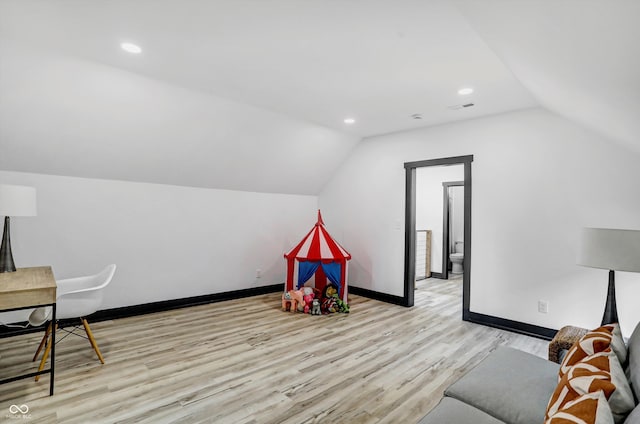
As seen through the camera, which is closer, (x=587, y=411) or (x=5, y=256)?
(x=587, y=411)

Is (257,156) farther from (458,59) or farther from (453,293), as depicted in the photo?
(453,293)

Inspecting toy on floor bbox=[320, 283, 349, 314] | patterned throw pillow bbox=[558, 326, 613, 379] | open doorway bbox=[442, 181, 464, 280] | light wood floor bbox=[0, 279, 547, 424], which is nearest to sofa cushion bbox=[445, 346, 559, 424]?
patterned throw pillow bbox=[558, 326, 613, 379]

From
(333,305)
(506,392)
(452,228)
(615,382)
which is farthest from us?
(452,228)

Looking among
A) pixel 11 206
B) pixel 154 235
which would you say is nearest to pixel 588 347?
pixel 11 206

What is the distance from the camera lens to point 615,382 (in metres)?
1.17

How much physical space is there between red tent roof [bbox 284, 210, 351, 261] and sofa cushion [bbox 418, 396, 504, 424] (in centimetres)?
312

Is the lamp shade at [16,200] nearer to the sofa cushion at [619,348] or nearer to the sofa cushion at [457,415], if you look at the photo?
the sofa cushion at [457,415]

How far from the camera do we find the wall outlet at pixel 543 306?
11.8 feet

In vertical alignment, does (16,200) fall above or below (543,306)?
above

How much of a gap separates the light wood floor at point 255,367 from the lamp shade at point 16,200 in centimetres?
132

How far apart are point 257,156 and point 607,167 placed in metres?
4.02

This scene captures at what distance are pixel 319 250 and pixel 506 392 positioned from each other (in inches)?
127

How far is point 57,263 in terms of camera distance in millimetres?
3707

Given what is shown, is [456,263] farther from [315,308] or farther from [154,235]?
[154,235]
